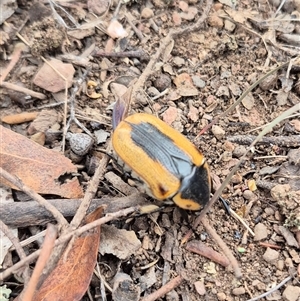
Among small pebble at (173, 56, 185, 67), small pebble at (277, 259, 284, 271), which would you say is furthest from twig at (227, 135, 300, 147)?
small pebble at (277, 259, 284, 271)

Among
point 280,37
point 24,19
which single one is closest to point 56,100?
point 24,19

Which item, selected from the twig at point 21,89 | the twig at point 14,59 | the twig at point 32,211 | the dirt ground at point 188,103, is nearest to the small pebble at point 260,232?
the dirt ground at point 188,103

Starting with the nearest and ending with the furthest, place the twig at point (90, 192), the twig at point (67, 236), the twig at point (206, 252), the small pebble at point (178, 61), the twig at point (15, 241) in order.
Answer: the twig at point (67, 236) < the twig at point (15, 241) < the twig at point (90, 192) < the twig at point (206, 252) < the small pebble at point (178, 61)

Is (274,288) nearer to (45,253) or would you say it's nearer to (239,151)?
(239,151)

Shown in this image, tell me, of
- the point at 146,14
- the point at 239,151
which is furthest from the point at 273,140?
the point at 146,14

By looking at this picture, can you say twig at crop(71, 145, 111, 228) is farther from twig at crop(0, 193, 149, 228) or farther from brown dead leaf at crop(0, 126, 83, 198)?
brown dead leaf at crop(0, 126, 83, 198)

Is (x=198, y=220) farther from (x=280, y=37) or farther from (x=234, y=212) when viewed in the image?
A: (x=280, y=37)

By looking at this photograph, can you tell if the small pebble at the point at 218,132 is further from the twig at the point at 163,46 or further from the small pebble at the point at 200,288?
the small pebble at the point at 200,288

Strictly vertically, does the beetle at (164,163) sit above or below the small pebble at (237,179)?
above
